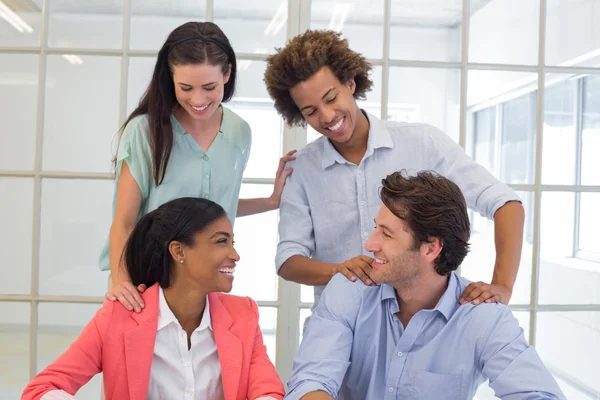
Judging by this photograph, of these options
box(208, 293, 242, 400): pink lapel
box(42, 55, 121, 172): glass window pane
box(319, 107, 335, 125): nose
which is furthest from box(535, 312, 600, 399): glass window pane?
box(42, 55, 121, 172): glass window pane

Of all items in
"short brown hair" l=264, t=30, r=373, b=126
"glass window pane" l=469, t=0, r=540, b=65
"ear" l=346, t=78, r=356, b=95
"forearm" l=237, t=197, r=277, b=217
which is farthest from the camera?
"glass window pane" l=469, t=0, r=540, b=65

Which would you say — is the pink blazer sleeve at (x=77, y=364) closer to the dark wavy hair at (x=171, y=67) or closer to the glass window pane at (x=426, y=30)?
the dark wavy hair at (x=171, y=67)

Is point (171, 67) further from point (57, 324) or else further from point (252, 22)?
point (57, 324)

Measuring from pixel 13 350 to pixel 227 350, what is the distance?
4.73ft

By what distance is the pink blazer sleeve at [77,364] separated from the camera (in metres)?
1.56

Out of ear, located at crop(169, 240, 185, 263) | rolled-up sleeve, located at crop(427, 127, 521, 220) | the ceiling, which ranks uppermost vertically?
the ceiling

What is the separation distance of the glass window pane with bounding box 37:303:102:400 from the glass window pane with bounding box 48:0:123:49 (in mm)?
1089

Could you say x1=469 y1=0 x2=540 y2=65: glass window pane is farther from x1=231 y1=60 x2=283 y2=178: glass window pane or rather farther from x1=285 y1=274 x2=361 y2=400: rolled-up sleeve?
x1=285 y1=274 x2=361 y2=400: rolled-up sleeve

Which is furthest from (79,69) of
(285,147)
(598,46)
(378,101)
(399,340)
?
(598,46)

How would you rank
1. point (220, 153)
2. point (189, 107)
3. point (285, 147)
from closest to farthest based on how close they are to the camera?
point (189, 107), point (220, 153), point (285, 147)

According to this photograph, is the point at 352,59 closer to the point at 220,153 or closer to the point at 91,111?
the point at 220,153

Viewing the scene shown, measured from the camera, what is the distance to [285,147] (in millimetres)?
2662

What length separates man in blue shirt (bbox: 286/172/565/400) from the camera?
1.62 meters

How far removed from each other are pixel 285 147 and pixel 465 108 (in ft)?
2.56
